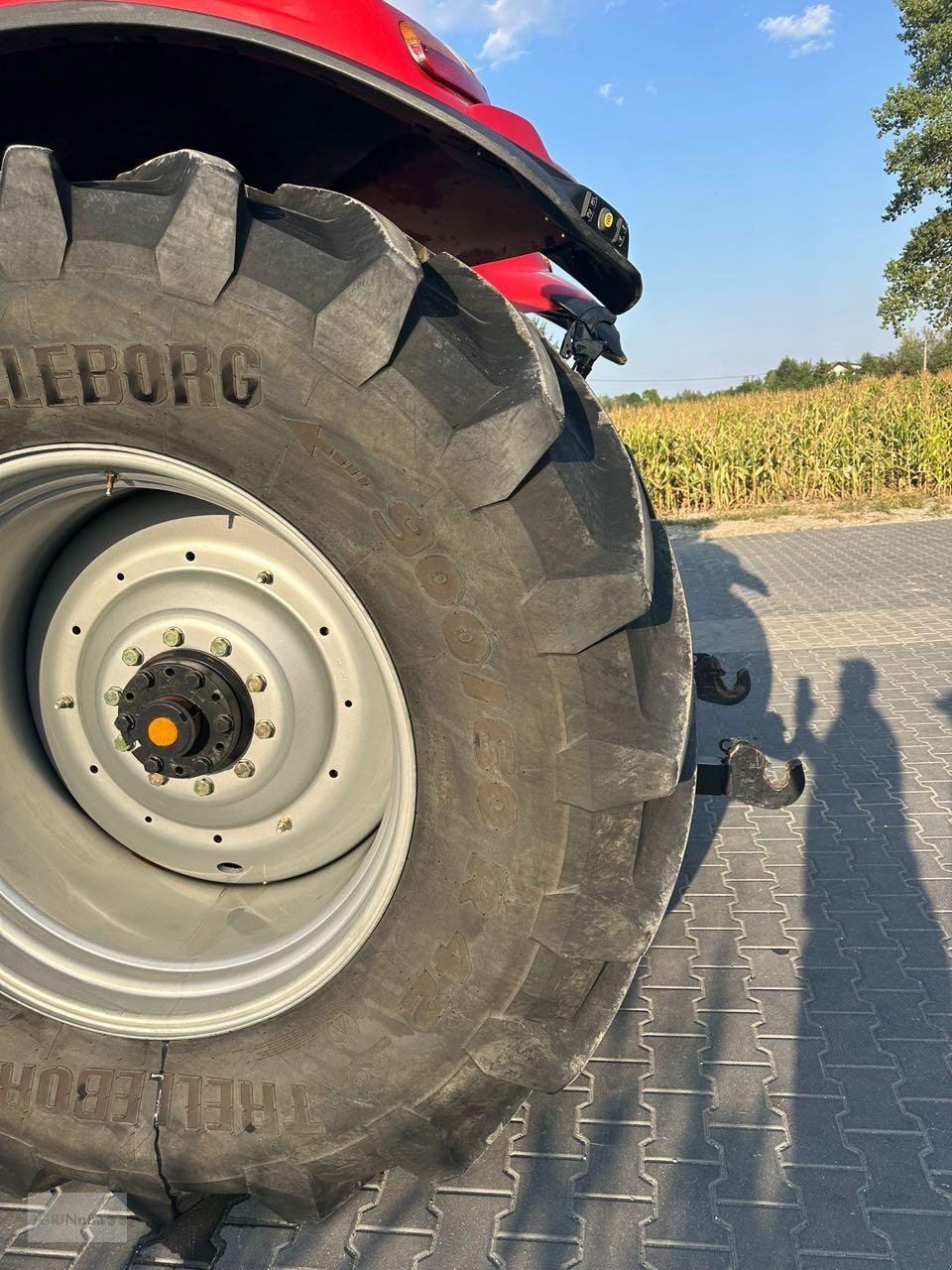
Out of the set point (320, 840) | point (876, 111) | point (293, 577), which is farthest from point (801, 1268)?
point (876, 111)

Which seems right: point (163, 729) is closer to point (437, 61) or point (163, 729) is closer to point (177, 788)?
point (177, 788)

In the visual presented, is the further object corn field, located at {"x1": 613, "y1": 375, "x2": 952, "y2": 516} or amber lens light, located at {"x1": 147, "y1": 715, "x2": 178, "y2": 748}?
corn field, located at {"x1": 613, "y1": 375, "x2": 952, "y2": 516}

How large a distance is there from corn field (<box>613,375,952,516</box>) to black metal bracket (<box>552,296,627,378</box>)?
1176 cm

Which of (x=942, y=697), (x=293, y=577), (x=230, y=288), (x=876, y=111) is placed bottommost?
(x=942, y=697)

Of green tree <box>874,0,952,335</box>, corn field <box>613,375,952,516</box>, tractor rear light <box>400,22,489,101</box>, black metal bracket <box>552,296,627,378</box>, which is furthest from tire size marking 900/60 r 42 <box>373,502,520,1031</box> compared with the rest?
green tree <box>874,0,952,335</box>

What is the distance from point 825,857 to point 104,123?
2966 millimetres

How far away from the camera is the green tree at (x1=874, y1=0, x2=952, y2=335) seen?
82.9ft

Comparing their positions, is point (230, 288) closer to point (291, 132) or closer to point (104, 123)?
point (291, 132)

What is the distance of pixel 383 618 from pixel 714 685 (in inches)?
67.7

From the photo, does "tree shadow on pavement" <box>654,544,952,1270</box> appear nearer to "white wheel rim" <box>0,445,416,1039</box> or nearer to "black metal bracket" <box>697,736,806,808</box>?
"black metal bracket" <box>697,736,806,808</box>

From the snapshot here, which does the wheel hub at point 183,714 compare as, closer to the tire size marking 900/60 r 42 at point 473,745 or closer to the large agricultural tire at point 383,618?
the large agricultural tire at point 383,618

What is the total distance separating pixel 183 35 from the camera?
1.36 m

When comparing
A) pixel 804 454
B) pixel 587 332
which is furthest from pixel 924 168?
pixel 587 332

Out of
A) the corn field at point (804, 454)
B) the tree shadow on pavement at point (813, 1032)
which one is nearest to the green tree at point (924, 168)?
the corn field at point (804, 454)
